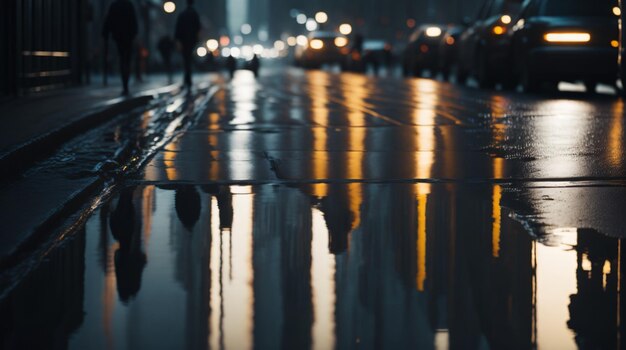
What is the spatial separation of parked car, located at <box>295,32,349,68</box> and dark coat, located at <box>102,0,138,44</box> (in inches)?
1579

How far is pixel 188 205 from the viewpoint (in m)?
7.76

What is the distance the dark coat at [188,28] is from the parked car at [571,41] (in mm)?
8094

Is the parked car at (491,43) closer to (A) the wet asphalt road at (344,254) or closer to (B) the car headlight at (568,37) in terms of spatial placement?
(B) the car headlight at (568,37)

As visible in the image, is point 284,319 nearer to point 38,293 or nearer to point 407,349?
point 407,349

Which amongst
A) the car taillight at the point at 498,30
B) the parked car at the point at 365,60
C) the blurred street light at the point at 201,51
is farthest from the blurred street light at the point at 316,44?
the blurred street light at the point at 201,51

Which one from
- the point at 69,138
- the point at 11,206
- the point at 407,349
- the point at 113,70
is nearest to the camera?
the point at 407,349

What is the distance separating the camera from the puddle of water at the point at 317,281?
176 inches

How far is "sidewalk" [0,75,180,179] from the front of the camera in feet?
32.9

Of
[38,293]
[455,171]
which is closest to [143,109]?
[455,171]

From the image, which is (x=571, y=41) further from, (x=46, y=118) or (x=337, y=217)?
(x=337, y=217)

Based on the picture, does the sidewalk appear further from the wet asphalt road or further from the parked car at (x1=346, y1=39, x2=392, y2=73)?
the parked car at (x1=346, y1=39, x2=392, y2=73)

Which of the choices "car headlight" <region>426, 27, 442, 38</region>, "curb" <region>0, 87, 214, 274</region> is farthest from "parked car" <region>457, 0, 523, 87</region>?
"curb" <region>0, 87, 214, 274</region>

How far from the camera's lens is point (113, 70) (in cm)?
4672

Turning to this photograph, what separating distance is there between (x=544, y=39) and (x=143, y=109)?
7.13 m
